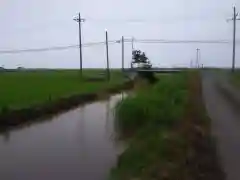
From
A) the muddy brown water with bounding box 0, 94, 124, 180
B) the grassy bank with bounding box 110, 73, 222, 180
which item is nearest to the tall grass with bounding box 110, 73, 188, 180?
the grassy bank with bounding box 110, 73, 222, 180

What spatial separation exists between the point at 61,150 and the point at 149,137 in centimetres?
346

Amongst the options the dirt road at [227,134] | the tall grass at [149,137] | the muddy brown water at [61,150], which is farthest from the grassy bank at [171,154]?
the muddy brown water at [61,150]

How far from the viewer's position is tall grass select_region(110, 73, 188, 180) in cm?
628

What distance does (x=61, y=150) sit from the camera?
11492mm

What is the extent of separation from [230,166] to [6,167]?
16.2 feet

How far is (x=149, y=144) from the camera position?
7.74 m

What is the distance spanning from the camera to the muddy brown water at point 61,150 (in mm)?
9188

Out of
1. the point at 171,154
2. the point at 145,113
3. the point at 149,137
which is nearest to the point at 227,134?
the point at 149,137

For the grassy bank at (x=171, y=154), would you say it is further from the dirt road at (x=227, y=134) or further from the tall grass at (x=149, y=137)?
the dirt road at (x=227, y=134)

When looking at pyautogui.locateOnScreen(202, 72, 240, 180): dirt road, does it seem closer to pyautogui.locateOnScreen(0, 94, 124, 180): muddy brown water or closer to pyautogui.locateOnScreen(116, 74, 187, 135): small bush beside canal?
pyautogui.locateOnScreen(116, 74, 187, 135): small bush beside canal

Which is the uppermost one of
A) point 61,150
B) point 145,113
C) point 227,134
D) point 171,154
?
point 171,154

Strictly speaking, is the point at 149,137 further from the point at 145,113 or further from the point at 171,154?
the point at 145,113

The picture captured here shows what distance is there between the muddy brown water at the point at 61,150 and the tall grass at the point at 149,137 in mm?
760

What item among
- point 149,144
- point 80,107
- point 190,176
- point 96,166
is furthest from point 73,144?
point 80,107
